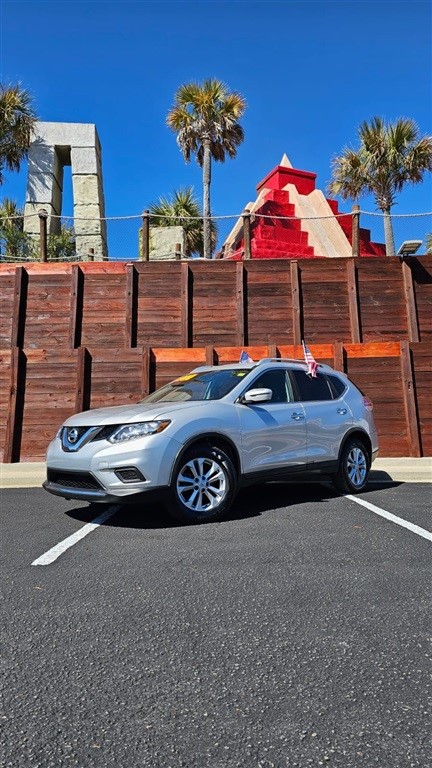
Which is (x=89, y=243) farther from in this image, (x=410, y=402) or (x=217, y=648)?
(x=217, y=648)

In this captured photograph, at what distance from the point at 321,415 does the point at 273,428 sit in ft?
2.79

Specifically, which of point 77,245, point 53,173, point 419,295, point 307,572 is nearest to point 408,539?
point 307,572

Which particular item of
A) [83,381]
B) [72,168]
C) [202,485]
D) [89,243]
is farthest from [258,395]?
[72,168]

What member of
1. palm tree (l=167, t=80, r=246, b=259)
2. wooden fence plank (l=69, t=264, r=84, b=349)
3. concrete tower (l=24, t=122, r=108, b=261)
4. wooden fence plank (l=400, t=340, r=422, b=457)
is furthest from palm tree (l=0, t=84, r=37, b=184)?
wooden fence plank (l=400, t=340, r=422, b=457)

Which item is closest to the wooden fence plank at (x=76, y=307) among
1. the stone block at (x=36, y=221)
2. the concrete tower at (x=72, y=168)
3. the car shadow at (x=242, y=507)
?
the car shadow at (x=242, y=507)

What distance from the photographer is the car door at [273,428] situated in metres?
5.17

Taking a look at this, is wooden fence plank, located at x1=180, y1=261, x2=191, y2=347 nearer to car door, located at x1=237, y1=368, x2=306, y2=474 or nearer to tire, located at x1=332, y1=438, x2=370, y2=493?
car door, located at x1=237, y1=368, x2=306, y2=474

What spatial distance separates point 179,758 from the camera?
5.09ft

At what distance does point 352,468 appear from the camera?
6293 mm

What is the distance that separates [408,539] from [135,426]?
2477 millimetres

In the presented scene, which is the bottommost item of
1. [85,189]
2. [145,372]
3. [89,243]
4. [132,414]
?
[132,414]

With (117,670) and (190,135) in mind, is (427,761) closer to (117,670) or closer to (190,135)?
(117,670)

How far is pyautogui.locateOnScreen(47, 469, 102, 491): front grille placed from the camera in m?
4.47

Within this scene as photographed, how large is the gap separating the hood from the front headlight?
45mm
